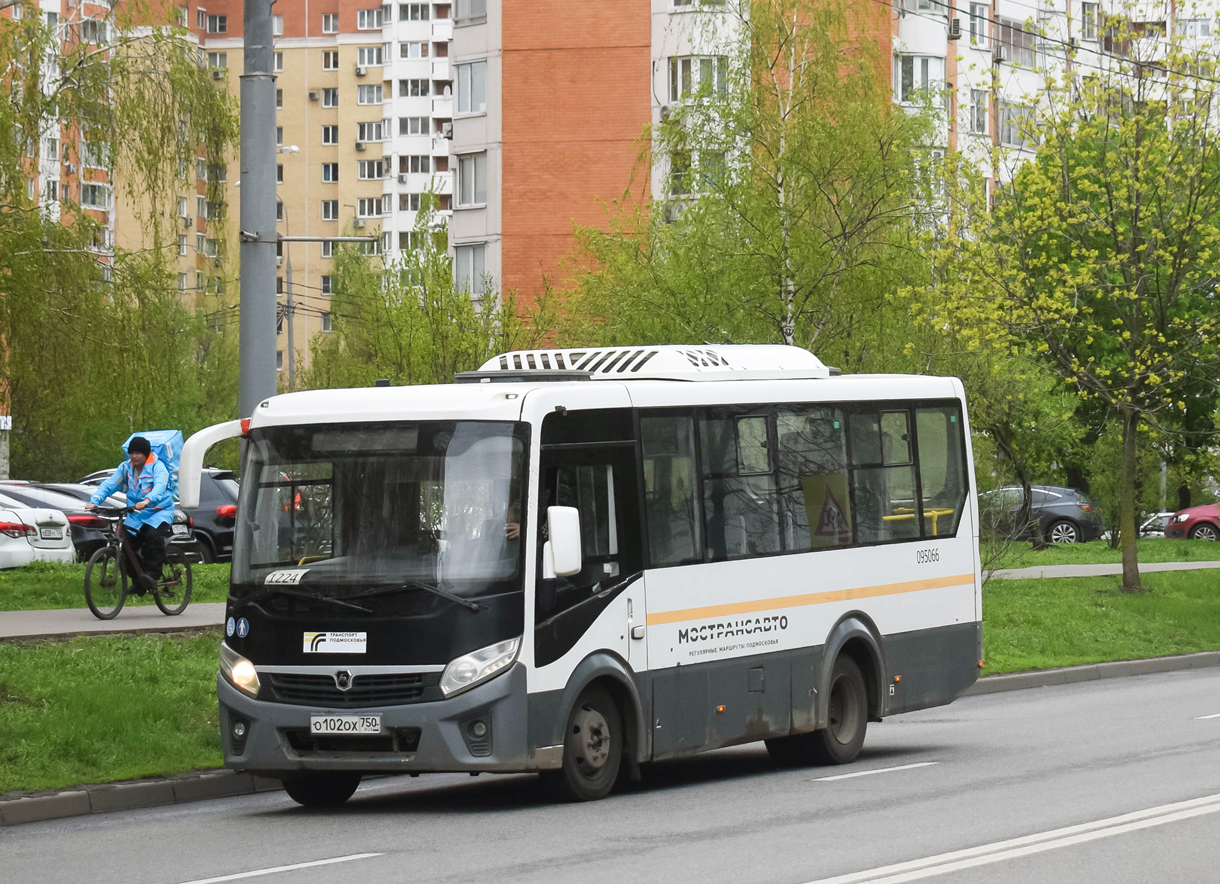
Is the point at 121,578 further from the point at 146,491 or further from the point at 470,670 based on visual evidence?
the point at 470,670

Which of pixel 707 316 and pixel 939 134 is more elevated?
pixel 939 134

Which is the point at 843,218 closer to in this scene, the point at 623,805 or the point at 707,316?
the point at 707,316

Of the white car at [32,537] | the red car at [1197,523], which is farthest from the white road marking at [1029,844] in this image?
the red car at [1197,523]

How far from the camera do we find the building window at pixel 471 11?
6600cm

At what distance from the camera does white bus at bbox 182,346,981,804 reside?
37.7 ft

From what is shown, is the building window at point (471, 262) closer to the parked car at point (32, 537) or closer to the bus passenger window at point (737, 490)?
the parked car at point (32, 537)

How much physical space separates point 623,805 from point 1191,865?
3759 mm

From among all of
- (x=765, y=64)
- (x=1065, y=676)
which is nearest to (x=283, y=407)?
(x=1065, y=676)

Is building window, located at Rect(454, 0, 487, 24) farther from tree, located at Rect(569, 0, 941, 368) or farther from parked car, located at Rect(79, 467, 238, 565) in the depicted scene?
tree, located at Rect(569, 0, 941, 368)

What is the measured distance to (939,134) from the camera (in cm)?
2975

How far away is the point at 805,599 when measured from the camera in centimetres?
1413

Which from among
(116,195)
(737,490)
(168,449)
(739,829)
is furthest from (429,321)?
(739,829)

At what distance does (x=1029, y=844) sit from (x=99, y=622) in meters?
11.5

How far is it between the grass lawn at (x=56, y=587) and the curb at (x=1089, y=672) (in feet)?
27.4
